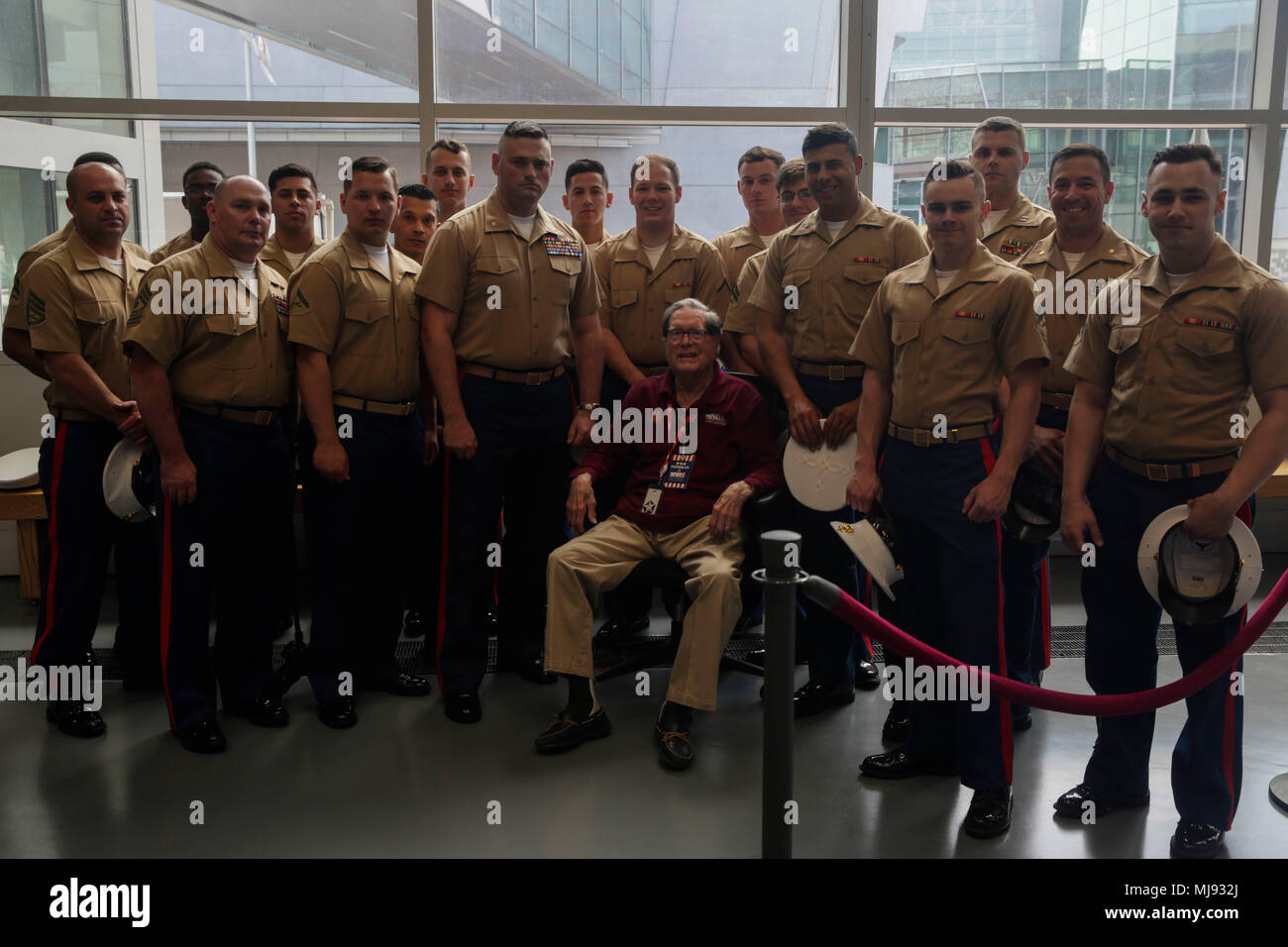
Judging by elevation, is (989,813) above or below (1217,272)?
below

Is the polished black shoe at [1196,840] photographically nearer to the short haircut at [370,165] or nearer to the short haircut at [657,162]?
the short haircut at [657,162]

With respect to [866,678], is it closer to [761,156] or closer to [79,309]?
[761,156]

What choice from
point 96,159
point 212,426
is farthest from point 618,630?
point 96,159

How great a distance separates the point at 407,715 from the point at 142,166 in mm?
3434

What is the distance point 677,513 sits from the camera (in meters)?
3.16

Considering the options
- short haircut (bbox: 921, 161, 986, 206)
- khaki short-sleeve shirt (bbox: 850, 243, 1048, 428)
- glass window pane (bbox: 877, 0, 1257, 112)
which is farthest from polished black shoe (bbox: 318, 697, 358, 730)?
glass window pane (bbox: 877, 0, 1257, 112)

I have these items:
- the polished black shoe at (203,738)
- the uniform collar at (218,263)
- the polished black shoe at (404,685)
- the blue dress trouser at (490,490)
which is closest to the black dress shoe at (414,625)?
the polished black shoe at (404,685)

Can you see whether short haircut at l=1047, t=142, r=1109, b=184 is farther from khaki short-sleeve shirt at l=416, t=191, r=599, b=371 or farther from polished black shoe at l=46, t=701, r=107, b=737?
polished black shoe at l=46, t=701, r=107, b=737

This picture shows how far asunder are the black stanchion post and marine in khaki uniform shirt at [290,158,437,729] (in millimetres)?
1666

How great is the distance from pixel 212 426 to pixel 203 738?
90 cm

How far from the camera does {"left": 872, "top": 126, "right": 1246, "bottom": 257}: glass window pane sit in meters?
5.16

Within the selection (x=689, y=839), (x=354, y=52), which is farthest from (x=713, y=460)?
(x=354, y=52)

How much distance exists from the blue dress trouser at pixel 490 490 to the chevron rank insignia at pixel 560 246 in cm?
41

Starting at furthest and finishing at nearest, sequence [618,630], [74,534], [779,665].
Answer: [618,630] < [74,534] < [779,665]
